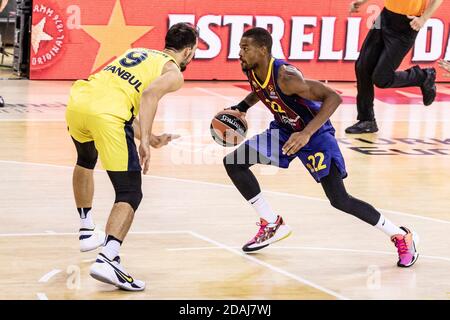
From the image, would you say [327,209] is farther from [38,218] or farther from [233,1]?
[233,1]

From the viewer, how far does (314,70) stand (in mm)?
16406

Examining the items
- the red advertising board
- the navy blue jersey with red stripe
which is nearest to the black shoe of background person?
the red advertising board

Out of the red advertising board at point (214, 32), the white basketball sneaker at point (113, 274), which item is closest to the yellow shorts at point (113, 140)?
the white basketball sneaker at point (113, 274)

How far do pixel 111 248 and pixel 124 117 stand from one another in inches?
32.0

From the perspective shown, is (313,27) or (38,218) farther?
(313,27)

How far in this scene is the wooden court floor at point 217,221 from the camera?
21.7 ft

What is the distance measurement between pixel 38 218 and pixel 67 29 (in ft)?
23.7

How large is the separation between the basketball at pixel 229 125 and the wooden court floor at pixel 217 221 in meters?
0.73

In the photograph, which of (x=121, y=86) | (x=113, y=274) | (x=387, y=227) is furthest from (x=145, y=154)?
(x=387, y=227)

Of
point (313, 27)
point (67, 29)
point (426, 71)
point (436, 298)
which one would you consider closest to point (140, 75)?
point (436, 298)

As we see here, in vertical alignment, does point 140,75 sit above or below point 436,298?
above

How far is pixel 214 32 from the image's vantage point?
15812mm

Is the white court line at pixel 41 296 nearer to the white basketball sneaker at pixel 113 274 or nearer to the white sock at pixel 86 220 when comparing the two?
the white basketball sneaker at pixel 113 274

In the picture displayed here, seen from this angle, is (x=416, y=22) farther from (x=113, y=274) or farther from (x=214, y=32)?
(x=113, y=274)
